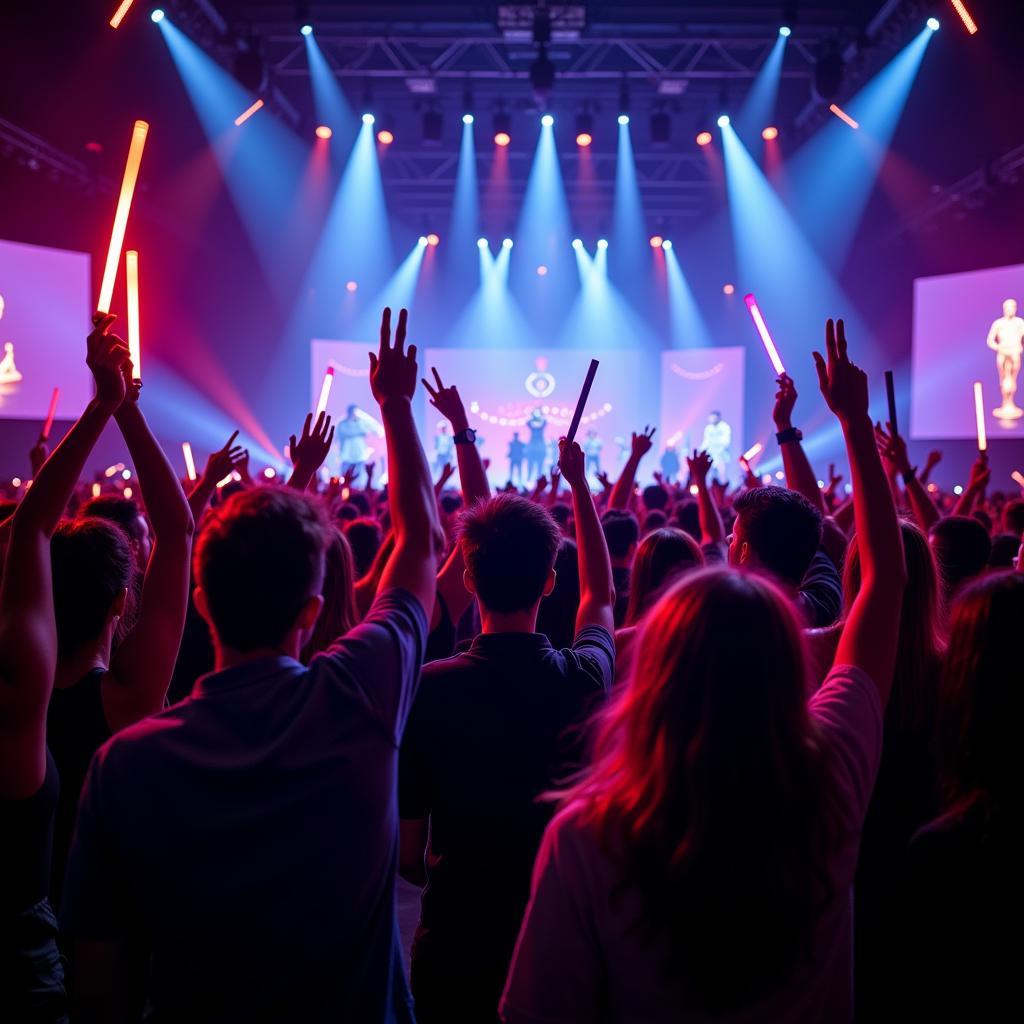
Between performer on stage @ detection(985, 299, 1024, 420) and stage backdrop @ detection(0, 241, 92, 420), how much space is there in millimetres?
11915

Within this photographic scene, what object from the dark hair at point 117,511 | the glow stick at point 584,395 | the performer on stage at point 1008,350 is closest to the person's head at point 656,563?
the glow stick at point 584,395

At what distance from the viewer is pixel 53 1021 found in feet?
4.93

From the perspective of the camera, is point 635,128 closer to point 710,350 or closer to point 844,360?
point 710,350

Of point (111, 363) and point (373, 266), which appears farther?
point (373, 266)

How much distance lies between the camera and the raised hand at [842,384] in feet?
5.86

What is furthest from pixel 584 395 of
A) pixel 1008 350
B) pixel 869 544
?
pixel 1008 350

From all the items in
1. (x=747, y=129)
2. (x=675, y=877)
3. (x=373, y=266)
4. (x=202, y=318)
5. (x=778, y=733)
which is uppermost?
(x=747, y=129)

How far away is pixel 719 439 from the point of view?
17.1 metres

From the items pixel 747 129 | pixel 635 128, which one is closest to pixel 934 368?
pixel 747 129

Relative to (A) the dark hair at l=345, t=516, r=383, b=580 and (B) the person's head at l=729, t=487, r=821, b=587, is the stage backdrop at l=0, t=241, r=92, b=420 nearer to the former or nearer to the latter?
(A) the dark hair at l=345, t=516, r=383, b=580

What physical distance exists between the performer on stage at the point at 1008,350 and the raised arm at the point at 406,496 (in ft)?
40.0

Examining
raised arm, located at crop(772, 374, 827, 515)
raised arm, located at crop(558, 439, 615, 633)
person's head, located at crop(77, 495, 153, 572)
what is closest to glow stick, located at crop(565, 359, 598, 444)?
raised arm, located at crop(558, 439, 615, 633)

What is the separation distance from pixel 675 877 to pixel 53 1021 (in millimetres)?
1181

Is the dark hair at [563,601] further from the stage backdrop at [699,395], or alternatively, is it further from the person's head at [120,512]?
the stage backdrop at [699,395]
